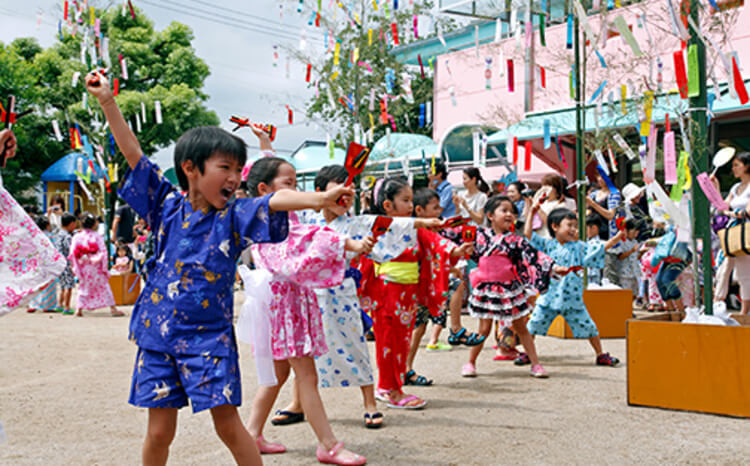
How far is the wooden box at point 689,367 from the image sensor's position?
3.81 metres

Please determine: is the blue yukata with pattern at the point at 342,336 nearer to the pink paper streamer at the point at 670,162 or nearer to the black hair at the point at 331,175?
the black hair at the point at 331,175

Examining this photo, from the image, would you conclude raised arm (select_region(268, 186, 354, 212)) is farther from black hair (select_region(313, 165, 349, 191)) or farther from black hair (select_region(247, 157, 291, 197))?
black hair (select_region(313, 165, 349, 191))

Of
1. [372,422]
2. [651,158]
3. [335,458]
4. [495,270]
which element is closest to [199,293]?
[335,458]

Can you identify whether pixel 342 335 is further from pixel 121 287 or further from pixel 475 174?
pixel 121 287

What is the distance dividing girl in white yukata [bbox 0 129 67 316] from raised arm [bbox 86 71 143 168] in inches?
19.2

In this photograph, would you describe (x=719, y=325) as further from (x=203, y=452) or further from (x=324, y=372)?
(x=203, y=452)

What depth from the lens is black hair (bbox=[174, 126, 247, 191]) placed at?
2418mm

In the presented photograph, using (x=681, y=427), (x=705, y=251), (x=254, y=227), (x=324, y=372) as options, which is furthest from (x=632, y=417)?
(x=254, y=227)

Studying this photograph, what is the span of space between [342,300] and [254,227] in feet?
5.26

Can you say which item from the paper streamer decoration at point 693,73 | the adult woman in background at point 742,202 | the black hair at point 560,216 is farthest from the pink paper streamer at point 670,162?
the black hair at point 560,216

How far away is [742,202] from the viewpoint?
5738 millimetres

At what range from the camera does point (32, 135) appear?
980 inches

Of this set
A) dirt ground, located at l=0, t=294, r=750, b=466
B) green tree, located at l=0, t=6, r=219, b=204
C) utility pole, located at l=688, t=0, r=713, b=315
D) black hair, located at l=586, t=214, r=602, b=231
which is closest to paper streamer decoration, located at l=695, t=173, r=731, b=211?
utility pole, located at l=688, t=0, r=713, b=315

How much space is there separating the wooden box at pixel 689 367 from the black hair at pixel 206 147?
274 centimetres
